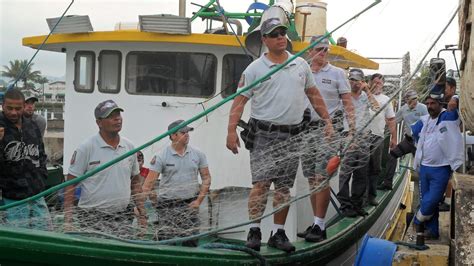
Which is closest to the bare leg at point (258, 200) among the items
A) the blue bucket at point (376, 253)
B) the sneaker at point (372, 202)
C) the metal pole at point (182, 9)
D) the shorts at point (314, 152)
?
the shorts at point (314, 152)

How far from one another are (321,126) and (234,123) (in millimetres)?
723

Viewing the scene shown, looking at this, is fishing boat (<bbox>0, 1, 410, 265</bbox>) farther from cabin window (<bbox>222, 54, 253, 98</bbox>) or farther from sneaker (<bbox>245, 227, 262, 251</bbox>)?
sneaker (<bbox>245, 227, 262, 251</bbox>)

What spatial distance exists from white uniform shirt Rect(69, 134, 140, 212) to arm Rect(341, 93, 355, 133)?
5.27ft

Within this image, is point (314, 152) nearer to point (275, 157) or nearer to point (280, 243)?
point (275, 157)

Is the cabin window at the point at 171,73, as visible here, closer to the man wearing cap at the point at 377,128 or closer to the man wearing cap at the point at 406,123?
the man wearing cap at the point at 377,128

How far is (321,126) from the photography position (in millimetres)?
4426

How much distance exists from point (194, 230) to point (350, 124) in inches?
57.5

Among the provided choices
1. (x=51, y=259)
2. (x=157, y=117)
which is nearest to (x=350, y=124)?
(x=157, y=117)

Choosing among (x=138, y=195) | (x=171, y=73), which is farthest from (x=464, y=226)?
(x=171, y=73)

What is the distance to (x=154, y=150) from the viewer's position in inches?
200

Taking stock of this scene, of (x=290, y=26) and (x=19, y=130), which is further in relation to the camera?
(x=290, y=26)

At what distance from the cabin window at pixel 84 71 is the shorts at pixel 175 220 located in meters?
2.48

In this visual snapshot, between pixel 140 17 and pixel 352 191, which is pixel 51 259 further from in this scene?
pixel 352 191

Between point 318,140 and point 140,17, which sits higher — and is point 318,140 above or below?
below
